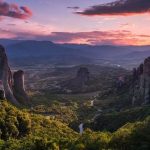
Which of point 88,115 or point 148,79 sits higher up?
point 148,79

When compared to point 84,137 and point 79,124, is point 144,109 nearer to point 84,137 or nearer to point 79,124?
point 79,124

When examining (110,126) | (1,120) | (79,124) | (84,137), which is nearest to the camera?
(84,137)

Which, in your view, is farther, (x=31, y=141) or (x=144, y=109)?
(x=144, y=109)

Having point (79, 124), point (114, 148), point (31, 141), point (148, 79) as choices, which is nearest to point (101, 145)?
point (114, 148)

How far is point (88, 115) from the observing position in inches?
7731

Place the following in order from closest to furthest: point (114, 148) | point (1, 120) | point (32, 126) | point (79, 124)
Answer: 1. point (114, 148)
2. point (1, 120)
3. point (32, 126)
4. point (79, 124)

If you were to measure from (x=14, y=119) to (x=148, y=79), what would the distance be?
252ft

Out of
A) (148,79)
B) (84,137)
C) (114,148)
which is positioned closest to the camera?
(114,148)

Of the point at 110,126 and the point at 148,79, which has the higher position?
the point at 148,79

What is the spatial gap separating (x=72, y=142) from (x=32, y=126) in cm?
3754

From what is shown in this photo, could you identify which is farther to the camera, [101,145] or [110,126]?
[110,126]

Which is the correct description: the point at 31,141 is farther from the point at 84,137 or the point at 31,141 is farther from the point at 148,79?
the point at 148,79

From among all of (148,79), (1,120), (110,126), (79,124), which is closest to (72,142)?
(1,120)

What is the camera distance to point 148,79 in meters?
188
